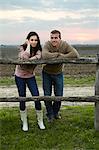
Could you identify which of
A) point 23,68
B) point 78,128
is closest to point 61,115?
point 78,128

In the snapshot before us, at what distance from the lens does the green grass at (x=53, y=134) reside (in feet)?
24.1

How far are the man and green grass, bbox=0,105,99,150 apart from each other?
1.18 ft

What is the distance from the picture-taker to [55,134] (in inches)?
312

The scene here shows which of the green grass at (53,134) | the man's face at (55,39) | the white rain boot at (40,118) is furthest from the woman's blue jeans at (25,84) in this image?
the man's face at (55,39)

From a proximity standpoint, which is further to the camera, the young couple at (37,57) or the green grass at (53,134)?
the young couple at (37,57)

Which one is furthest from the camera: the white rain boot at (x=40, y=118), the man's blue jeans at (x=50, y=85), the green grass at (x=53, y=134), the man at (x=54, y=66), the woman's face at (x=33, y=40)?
the man's blue jeans at (x=50, y=85)

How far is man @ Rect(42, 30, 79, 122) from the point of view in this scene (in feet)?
26.4

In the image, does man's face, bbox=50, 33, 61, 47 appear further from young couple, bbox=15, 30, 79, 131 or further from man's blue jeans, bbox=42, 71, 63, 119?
man's blue jeans, bbox=42, 71, 63, 119

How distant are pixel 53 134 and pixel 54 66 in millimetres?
1299

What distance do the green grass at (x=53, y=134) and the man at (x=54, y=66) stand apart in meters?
0.36

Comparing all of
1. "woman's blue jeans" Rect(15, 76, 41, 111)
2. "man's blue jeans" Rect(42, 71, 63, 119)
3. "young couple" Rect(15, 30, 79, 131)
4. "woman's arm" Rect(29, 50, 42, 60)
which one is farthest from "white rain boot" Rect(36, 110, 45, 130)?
"woman's arm" Rect(29, 50, 42, 60)

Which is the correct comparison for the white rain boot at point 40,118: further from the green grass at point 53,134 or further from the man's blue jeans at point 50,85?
the man's blue jeans at point 50,85

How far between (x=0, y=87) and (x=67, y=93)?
2919 millimetres

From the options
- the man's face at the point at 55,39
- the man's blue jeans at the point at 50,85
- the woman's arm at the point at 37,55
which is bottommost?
the man's blue jeans at the point at 50,85
